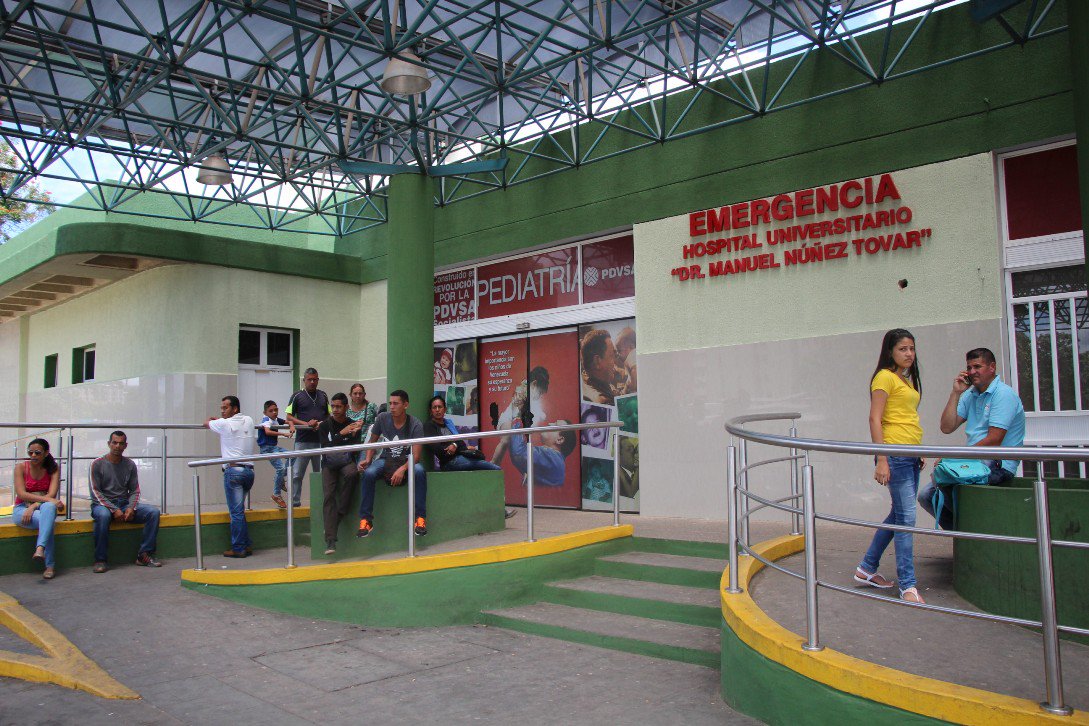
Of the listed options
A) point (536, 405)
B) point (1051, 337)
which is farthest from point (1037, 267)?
point (536, 405)

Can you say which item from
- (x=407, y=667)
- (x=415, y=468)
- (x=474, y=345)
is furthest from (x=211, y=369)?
(x=407, y=667)

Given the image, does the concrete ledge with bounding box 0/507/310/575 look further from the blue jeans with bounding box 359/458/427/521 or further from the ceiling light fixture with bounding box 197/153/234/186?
the ceiling light fixture with bounding box 197/153/234/186

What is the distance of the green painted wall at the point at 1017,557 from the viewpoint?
14.0ft

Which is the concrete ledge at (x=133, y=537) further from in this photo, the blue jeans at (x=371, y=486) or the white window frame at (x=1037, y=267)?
the white window frame at (x=1037, y=267)

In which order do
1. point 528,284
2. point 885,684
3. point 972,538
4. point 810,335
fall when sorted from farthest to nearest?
point 528,284 → point 810,335 → point 885,684 → point 972,538

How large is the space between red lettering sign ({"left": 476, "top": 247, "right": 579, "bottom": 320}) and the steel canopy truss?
4.03 ft

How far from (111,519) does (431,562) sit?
4528mm

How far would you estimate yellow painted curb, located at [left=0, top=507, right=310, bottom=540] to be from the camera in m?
8.98

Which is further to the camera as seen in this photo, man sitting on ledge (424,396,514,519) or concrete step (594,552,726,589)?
man sitting on ledge (424,396,514,519)

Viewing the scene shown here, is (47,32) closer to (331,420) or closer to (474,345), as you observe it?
(331,420)

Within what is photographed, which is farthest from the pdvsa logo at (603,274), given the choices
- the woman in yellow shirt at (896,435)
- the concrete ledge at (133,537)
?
the woman in yellow shirt at (896,435)

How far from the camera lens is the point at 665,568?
6.91 meters

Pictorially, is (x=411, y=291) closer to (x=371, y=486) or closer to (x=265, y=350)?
(x=371, y=486)

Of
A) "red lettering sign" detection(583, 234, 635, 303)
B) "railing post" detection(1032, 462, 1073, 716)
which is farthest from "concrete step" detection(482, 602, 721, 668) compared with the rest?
"red lettering sign" detection(583, 234, 635, 303)
